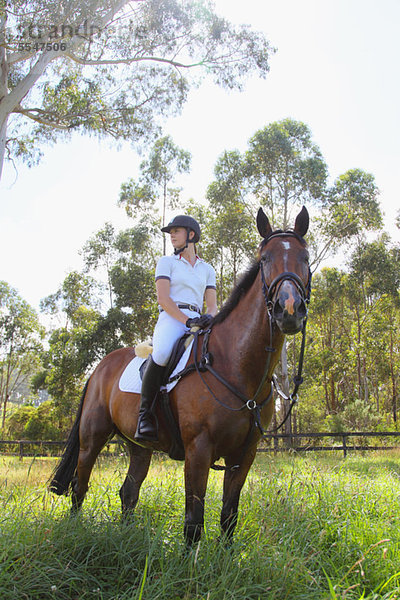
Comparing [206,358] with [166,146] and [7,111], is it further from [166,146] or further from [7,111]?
[166,146]

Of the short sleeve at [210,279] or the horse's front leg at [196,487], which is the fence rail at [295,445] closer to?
the short sleeve at [210,279]

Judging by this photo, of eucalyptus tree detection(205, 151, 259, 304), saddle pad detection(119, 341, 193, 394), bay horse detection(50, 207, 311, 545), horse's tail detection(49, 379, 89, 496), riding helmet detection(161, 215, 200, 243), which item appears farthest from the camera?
eucalyptus tree detection(205, 151, 259, 304)

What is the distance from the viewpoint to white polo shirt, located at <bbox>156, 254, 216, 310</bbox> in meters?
3.69

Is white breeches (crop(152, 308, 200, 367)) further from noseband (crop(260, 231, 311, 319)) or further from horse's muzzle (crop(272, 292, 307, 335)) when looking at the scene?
horse's muzzle (crop(272, 292, 307, 335))

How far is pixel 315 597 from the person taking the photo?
247 cm

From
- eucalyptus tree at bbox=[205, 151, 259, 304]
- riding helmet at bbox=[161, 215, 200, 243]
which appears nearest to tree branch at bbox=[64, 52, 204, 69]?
eucalyptus tree at bbox=[205, 151, 259, 304]

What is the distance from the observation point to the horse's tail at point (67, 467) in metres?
4.48

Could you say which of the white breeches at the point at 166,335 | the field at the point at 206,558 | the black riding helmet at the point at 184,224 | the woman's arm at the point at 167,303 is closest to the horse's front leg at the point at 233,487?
the field at the point at 206,558

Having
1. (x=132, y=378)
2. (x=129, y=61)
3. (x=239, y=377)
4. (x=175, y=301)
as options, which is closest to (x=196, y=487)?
(x=239, y=377)

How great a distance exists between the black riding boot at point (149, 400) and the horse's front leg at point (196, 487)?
0.58 metres

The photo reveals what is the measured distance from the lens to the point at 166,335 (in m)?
3.56

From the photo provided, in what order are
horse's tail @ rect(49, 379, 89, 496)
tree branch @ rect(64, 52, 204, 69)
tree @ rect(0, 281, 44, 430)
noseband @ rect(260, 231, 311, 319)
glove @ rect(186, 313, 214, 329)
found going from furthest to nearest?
tree @ rect(0, 281, 44, 430)
tree branch @ rect(64, 52, 204, 69)
horse's tail @ rect(49, 379, 89, 496)
glove @ rect(186, 313, 214, 329)
noseband @ rect(260, 231, 311, 319)

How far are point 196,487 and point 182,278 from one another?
1634mm

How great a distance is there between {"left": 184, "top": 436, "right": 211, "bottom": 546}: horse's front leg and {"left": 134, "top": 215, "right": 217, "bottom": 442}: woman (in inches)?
22.9
